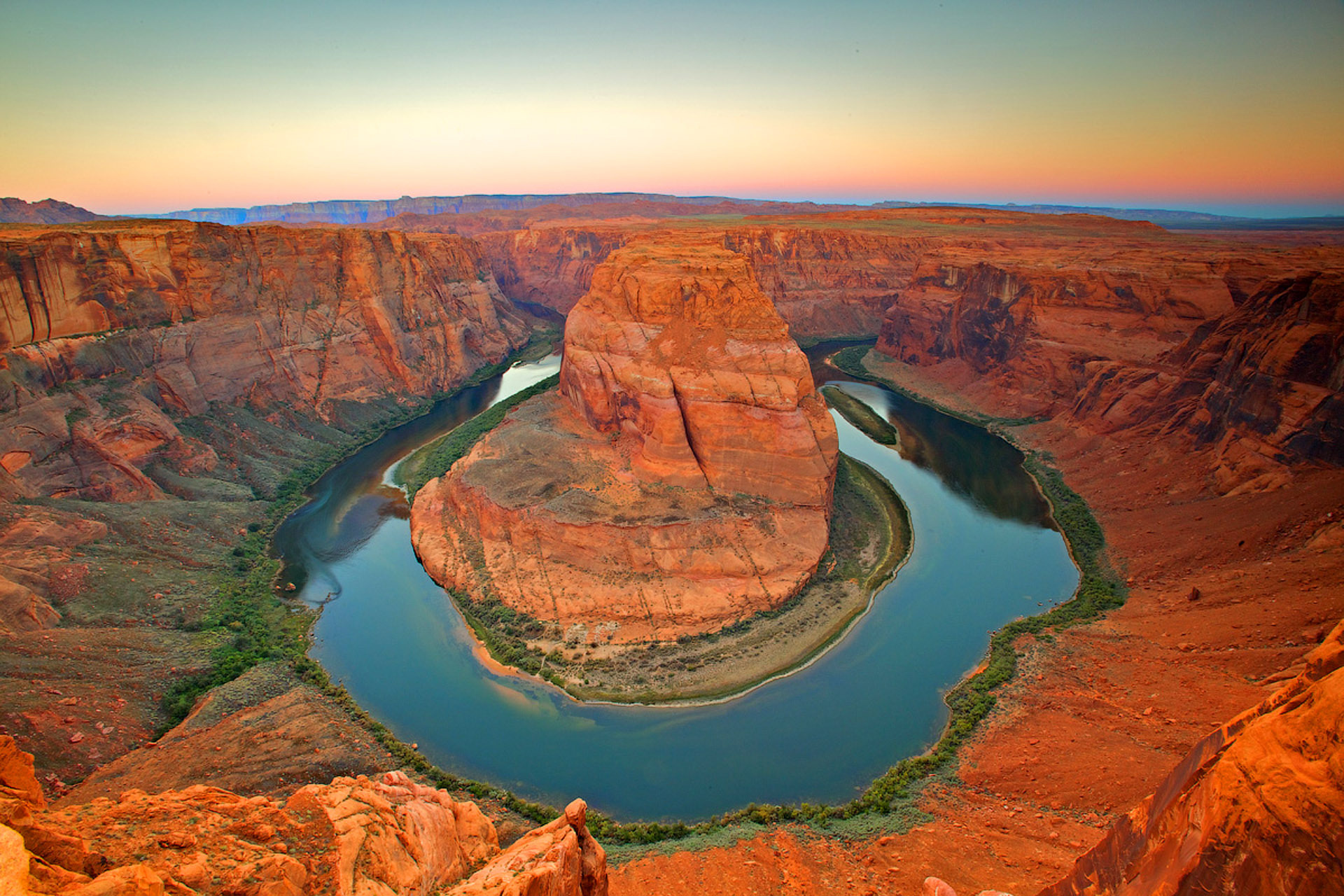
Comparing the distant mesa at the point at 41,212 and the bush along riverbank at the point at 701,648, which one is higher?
the distant mesa at the point at 41,212

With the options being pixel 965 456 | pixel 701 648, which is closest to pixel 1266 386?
pixel 965 456

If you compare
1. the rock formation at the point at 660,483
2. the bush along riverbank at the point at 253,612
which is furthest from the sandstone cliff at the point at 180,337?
the rock formation at the point at 660,483

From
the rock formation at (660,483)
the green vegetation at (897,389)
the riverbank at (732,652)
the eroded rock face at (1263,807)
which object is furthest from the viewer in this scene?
the green vegetation at (897,389)

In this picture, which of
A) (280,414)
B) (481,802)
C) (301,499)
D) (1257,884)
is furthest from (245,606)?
(1257,884)

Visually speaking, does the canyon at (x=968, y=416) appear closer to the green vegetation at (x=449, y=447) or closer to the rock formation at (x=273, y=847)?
the rock formation at (x=273, y=847)

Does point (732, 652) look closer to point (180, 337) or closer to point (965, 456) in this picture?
point (965, 456)

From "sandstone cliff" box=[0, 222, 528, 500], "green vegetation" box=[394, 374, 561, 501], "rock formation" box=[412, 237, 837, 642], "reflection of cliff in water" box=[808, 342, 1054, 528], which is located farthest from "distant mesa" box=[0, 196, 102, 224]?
"reflection of cliff in water" box=[808, 342, 1054, 528]

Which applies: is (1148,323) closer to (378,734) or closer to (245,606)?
(378,734)
